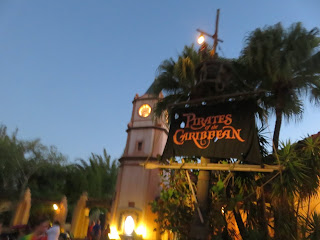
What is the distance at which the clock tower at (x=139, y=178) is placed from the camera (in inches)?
736

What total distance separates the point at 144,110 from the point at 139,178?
205 inches

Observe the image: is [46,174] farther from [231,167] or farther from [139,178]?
[231,167]

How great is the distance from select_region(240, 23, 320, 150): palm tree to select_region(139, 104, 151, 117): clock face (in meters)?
12.4

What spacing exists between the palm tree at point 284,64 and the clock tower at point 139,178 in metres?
8.55

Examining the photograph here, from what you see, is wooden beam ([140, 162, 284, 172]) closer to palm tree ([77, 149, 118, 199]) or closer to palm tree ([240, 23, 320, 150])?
palm tree ([240, 23, 320, 150])

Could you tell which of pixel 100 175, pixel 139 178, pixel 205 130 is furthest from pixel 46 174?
pixel 205 130

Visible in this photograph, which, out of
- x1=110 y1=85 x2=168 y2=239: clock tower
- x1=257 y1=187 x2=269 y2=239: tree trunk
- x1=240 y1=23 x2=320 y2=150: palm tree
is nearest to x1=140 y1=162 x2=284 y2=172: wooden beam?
x1=257 y1=187 x2=269 y2=239: tree trunk

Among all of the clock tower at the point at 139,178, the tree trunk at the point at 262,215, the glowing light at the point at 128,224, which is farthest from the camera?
the clock tower at the point at 139,178

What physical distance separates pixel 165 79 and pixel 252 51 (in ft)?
10.9

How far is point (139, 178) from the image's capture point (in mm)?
19984

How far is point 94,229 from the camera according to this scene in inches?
498


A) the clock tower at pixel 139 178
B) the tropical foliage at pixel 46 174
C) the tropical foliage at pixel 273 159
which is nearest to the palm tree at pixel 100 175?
the tropical foliage at pixel 46 174

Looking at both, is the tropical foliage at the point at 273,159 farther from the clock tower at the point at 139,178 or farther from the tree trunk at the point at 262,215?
the clock tower at the point at 139,178

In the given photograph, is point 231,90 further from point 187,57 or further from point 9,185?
point 9,185
